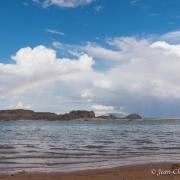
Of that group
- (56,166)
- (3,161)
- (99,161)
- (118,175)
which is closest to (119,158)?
(99,161)

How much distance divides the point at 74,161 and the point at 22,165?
4161 millimetres

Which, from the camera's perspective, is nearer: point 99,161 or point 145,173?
point 145,173

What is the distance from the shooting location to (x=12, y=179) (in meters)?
16.3

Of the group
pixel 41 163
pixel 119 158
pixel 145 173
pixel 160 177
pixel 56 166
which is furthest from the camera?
pixel 119 158

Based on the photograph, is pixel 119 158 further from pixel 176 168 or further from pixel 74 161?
pixel 176 168

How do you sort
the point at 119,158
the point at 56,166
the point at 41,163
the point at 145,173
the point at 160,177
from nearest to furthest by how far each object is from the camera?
the point at 160,177 < the point at 145,173 < the point at 56,166 < the point at 41,163 < the point at 119,158

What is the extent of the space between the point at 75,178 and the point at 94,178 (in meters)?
0.95

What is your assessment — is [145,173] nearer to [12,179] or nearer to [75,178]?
[75,178]

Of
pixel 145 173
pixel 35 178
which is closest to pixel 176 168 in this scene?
pixel 145 173

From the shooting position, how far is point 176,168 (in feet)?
57.5

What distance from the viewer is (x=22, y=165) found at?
23609 mm

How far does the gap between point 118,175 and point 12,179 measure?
510 cm

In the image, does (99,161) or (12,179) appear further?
(99,161)

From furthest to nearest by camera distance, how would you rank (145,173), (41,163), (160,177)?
(41,163)
(145,173)
(160,177)
